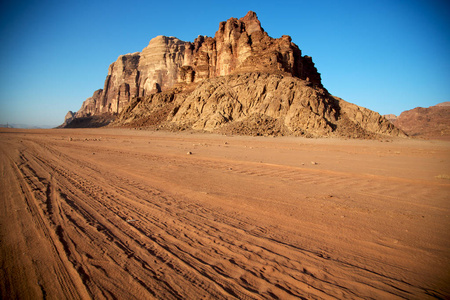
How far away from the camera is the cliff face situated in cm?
4422

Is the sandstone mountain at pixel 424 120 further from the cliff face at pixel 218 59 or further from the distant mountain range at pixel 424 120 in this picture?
the cliff face at pixel 218 59

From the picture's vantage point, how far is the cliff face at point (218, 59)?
44.2 metres

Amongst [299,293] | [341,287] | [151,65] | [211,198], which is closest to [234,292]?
[299,293]

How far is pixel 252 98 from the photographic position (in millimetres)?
37062

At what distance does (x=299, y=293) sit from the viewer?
87.3 inches

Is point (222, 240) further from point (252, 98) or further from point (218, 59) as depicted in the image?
point (218, 59)

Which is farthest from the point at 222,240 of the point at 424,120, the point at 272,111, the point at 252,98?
the point at 424,120

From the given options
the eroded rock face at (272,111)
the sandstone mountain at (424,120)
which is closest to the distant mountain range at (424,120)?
the sandstone mountain at (424,120)

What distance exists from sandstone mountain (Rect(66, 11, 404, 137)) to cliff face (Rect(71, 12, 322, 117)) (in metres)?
0.21

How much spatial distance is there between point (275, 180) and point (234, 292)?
4.76 metres

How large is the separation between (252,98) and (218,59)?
2355 cm

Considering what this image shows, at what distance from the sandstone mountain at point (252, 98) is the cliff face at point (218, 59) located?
213mm

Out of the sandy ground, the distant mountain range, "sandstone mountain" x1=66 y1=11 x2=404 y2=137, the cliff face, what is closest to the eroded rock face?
"sandstone mountain" x1=66 y1=11 x2=404 y2=137

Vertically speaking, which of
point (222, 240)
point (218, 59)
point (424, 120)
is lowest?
point (222, 240)
